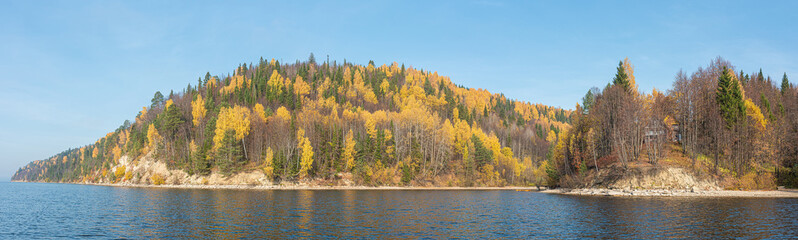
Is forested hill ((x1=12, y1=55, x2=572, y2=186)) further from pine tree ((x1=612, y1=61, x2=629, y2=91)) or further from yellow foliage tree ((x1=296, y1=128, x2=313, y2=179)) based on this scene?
pine tree ((x1=612, y1=61, x2=629, y2=91))

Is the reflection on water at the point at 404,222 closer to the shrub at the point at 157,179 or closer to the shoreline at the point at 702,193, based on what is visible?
the shoreline at the point at 702,193

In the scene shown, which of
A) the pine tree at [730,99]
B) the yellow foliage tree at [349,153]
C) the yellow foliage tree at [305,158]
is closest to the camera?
the pine tree at [730,99]

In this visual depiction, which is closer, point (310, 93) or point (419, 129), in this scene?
point (419, 129)

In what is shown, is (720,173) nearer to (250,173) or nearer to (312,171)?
(312,171)

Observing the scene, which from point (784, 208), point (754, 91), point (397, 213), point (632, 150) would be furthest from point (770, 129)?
point (397, 213)

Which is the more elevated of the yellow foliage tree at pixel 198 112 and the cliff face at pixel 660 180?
the yellow foliage tree at pixel 198 112

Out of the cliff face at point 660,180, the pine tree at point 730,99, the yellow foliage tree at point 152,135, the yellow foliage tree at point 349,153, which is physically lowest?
the cliff face at point 660,180

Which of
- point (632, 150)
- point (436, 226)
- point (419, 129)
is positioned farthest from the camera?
point (419, 129)

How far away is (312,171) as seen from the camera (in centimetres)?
10094

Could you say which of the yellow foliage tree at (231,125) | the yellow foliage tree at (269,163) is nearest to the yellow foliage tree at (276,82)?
the yellow foliage tree at (231,125)

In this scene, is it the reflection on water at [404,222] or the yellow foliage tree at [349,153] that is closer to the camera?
the reflection on water at [404,222]

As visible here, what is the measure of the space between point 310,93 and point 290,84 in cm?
857

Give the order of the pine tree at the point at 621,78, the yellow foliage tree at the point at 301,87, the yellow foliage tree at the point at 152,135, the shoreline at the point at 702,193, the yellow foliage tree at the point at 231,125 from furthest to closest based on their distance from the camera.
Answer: the yellow foliage tree at the point at 301,87
the yellow foliage tree at the point at 152,135
the yellow foliage tree at the point at 231,125
the pine tree at the point at 621,78
the shoreline at the point at 702,193

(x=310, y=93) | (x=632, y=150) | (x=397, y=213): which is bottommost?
(x=397, y=213)
